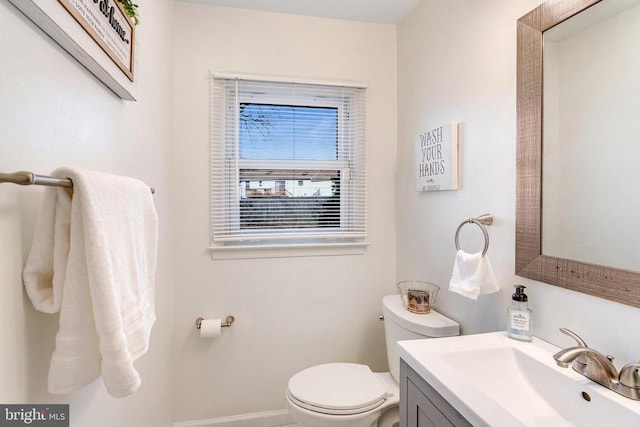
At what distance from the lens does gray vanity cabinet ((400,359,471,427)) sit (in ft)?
2.46

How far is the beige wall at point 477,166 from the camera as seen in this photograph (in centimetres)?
88

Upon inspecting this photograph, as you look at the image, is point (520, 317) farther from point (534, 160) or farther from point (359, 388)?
point (359, 388)

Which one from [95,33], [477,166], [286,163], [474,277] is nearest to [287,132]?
[286,163]

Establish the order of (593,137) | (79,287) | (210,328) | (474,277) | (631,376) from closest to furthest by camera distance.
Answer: (79,287)
(631,376)
(593,137)
(474,277)
(210,328)

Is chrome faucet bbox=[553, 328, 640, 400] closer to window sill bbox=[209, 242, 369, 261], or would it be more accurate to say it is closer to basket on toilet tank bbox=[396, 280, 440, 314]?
basket on toilet tank bbox=[396, 280, 440, 314]

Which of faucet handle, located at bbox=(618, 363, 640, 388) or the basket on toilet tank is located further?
the basket on toilet tank

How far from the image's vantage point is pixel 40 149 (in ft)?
1.91

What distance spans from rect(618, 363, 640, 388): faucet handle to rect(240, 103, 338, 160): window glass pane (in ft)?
4.98

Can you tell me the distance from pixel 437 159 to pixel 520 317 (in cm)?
76

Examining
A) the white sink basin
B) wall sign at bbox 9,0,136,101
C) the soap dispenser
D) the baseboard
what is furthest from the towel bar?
the baseboard

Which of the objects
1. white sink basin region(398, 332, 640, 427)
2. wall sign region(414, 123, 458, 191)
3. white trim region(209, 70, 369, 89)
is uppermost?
white trim region(209, 70, 369, 89)

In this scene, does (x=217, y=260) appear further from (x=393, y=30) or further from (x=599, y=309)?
(x=393, y=30)

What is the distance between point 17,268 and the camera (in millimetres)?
528

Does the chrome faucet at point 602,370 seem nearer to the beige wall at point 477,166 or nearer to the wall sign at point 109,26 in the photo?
the beige wall at point 477,166
